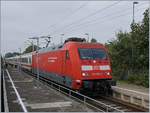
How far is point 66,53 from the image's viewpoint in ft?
69.8

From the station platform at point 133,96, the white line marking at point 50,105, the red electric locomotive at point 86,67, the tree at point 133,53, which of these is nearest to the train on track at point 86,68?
the red electric locomotive at point 86,67

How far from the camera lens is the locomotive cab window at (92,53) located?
20.4 m

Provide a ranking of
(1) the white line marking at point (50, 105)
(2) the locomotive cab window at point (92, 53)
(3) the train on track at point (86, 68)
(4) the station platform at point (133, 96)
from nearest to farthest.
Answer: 1. (1) the white line marking at point (50, 105)
2. (4) the station platform at point (133, 96)
3. (3) the train on track at point (86, 68)
4. (2) the locomotive cab window at point (92, 53)

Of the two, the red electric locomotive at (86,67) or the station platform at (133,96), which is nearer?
the station platform at (133,96)

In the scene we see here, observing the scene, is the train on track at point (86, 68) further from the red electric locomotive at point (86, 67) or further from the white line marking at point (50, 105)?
the white line marking at point (50, 105)

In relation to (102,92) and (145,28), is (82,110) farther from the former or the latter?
(145,28)

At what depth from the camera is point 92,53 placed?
20766mm

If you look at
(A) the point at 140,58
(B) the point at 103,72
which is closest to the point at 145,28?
(A) the point at 140,58

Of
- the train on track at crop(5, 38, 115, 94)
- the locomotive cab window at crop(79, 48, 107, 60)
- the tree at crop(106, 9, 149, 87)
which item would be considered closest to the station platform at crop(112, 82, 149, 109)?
the train on track at crop(5, 38, 115, 94)

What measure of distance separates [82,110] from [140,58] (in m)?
15.4

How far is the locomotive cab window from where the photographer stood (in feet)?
67.0

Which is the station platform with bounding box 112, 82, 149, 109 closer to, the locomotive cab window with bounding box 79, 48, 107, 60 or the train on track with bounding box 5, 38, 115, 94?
the train on track with bounding box 5, 38, 115, 94

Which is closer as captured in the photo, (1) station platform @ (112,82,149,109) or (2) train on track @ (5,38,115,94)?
(1) station platform @ (112,82,149,109)

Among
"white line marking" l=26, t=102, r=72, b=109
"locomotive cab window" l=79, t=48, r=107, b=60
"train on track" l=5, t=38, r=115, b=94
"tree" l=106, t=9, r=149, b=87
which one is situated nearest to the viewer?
"white line marking" l=26, t=102, r=72, b=109
